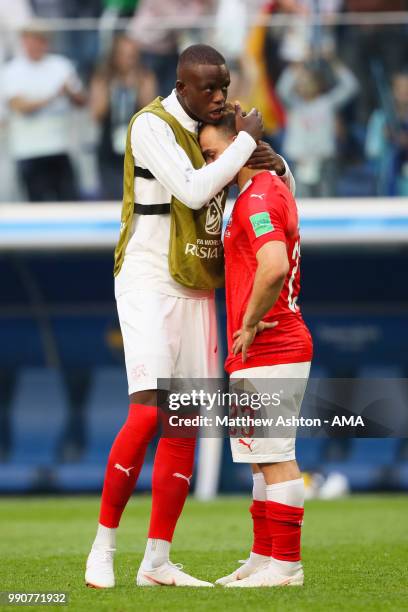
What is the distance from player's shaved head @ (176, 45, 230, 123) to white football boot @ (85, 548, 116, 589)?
1.84 m

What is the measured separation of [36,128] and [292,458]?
7.24 meters

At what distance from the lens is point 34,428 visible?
553 inches

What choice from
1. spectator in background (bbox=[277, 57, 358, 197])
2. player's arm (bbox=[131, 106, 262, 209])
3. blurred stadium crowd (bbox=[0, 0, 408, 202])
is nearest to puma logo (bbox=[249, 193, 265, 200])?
player's arm (bbox=[131, 106, 262, 209])

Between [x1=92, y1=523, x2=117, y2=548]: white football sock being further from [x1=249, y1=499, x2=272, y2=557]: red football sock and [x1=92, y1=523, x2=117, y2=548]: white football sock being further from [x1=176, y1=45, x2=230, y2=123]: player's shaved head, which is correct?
[x1=176, y1=45, x2=230, y2=123]: player's shaved head

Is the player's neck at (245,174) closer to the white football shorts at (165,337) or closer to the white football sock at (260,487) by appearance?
the white football shorts at (165,337)

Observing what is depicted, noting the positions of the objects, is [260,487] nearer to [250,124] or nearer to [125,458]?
[125,458]

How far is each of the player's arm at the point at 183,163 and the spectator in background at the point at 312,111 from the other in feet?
20.4

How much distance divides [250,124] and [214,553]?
109 inches

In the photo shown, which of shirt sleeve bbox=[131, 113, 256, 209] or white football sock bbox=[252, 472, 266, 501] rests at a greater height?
shirt sleeve bbox=[131, 113, 256, 209]

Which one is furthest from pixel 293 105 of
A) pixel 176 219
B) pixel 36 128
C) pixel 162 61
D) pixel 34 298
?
pixel 176 219

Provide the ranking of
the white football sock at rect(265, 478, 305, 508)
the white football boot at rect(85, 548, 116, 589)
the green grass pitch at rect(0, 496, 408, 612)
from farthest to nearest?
1. the white football boot at rect(85, 548, 116, 589)
2. the white football sock at rect(265, 478, 305, 508)
3. the green grass pitch at rect(0, 496, 408, 612)

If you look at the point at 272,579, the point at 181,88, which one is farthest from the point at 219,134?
the point at 272,579

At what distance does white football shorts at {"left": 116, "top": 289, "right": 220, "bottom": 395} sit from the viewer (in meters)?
5.30

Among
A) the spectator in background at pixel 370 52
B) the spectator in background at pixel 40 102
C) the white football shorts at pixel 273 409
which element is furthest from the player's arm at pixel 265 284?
the spectator in background at pixel 40 102
